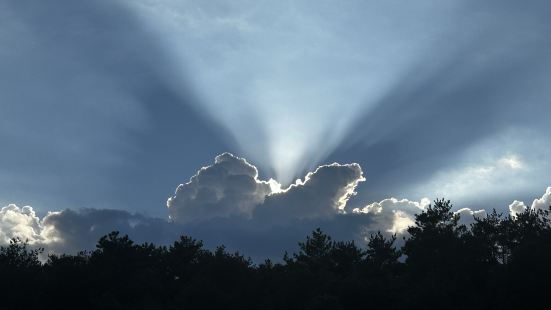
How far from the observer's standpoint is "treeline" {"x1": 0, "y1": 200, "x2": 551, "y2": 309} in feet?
210

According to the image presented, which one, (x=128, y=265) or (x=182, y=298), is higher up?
(x=128, y=265)

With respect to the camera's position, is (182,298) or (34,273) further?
(34,273)

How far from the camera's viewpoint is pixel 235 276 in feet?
260

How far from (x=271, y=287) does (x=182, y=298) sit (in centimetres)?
1344

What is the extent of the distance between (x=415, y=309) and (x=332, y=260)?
40.3 meters

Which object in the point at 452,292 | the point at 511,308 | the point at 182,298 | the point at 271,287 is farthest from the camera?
the point at 271,287

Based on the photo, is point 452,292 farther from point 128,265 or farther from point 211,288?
point 128,265

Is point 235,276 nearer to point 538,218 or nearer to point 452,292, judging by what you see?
point 452,292

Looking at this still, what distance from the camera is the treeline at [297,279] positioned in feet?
210

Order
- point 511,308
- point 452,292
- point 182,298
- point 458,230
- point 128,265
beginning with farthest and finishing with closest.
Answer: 1. point 458,230
2. point 128,265
3. point 182,298
4. point 452,292
5. point 511,308

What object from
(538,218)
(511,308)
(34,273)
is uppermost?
(538,218)

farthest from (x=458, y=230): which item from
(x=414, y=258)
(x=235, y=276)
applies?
(x=235, y=276)

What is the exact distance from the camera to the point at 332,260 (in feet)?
350

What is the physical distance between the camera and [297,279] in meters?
74.6
